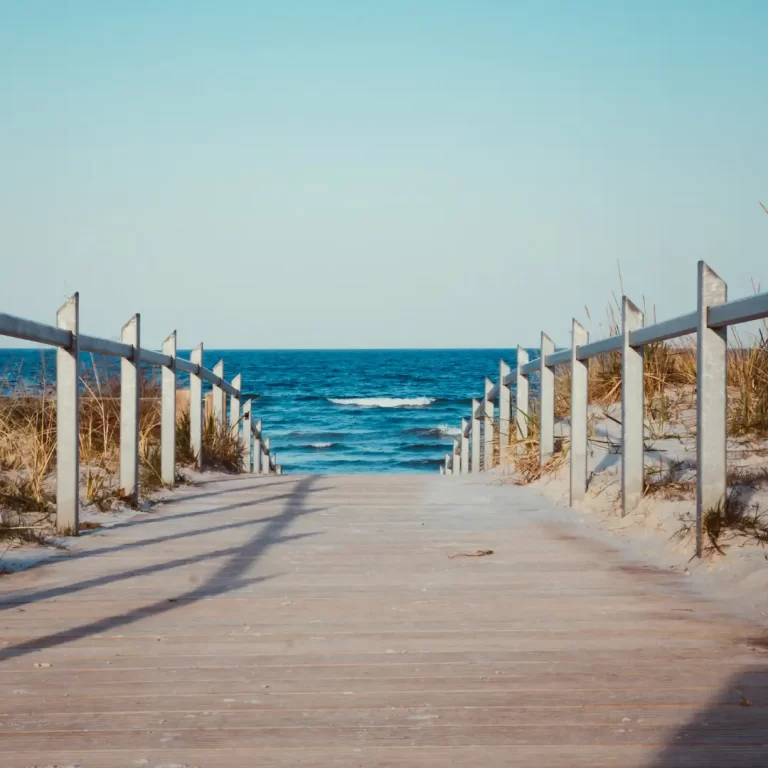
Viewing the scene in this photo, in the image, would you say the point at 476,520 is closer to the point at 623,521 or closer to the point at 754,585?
the point at 623,521

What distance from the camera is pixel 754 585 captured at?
10.6 ft

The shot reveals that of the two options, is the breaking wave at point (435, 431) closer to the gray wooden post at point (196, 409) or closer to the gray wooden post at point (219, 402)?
the gray wooden post at point (219, 402)

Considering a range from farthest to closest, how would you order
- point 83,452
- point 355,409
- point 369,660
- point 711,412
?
point 355,409 < point 83,452 < point 711,412 < point 369,660

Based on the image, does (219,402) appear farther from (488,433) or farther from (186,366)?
(488,433)

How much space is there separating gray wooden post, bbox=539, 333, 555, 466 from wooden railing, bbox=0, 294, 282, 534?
2.64 m

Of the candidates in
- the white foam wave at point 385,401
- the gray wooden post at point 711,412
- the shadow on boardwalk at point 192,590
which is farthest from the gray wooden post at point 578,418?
the white foam wave at point 385,401

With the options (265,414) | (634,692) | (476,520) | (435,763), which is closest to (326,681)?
Answer: (435,763)

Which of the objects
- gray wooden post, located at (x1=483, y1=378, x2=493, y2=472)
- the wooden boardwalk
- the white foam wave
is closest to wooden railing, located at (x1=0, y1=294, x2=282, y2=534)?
Result: the wooden boardwalk

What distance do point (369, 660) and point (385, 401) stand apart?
38.8 meters

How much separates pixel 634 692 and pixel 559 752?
43 centimetres

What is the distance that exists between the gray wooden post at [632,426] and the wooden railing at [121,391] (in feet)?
8.93

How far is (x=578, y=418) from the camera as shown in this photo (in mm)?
5594

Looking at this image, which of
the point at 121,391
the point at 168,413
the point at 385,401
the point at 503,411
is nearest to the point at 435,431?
the point at 385,401

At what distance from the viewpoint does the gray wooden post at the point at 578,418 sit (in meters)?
5.57
